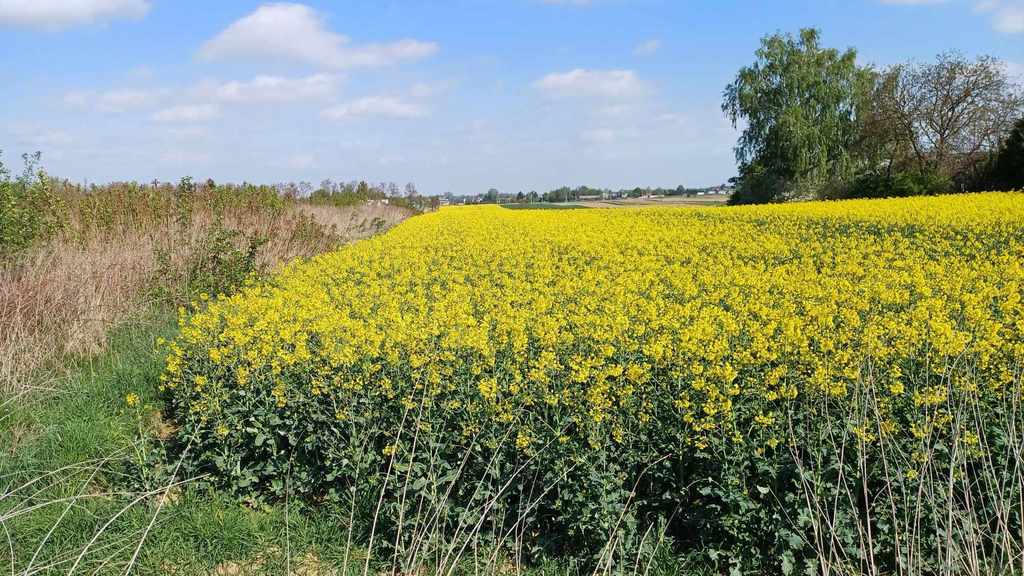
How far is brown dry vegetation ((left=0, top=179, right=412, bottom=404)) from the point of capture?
6.32 m

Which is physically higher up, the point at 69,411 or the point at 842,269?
the point at 842,269

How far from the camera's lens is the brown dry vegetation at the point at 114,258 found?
632cm

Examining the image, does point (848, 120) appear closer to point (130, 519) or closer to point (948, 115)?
point (948, 115)

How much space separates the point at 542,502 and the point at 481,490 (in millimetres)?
313

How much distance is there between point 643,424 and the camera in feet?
10.8

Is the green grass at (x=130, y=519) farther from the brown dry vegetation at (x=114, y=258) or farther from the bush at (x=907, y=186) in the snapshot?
the bush at (x=907, y=186)

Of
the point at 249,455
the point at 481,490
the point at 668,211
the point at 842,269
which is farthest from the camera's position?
the point at 668,211

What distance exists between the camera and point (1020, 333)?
13.1 ft

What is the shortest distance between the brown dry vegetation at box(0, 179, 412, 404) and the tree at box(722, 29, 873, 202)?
2663 centimetres

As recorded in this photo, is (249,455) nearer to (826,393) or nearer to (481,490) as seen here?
(481,490)

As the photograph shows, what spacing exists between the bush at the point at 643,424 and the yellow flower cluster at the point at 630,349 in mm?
19

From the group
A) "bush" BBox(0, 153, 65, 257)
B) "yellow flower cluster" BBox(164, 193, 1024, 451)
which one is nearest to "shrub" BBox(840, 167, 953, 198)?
"yellow flower cluster" BBox(164, 193, 1024, 451)

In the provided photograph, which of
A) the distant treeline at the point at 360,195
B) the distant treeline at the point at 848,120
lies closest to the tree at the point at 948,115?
the distant treeline at the point at 848,120

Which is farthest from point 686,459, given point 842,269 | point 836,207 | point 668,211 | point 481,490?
point 668,211
